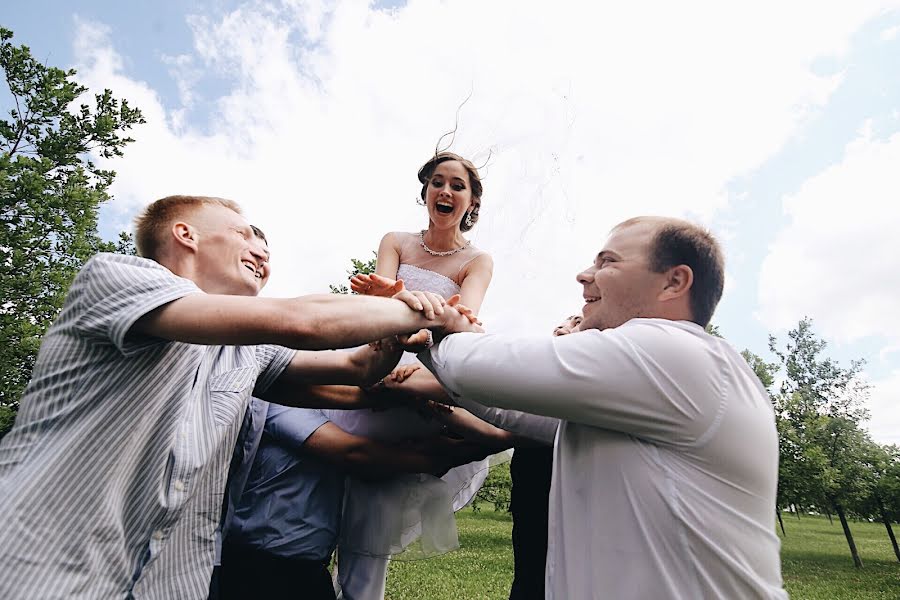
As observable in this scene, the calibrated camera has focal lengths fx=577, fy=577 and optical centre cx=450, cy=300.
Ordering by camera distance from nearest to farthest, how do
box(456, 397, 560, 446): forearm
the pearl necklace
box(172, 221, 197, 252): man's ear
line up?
1. box(172, 221, 197, 252): man's ear
2. box(456, 397, 560, 446): forearm
3. the pearl necklace

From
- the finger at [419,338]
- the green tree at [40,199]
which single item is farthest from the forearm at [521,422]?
the green tree at [40,199]

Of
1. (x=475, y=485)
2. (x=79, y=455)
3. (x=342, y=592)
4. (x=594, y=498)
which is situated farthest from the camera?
(x=475, y=485)

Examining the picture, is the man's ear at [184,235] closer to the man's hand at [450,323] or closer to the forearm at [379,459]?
the man's hand at [450,323]

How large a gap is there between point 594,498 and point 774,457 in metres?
0.75

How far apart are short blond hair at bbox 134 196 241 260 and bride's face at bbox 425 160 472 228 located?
216cm

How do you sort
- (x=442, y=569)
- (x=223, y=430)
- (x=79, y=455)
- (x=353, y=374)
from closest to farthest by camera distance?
(x=79, y=455) → (x=223, y=430) → (x=353, y=374) → (x=442, y=569)

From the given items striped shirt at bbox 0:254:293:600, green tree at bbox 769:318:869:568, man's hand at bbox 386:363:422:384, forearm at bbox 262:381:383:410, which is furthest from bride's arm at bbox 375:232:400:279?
green tree at bbox 769:318:869:568

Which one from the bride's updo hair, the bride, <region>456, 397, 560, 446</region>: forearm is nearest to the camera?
<region>456, 397, 560, 446</region>: forearm

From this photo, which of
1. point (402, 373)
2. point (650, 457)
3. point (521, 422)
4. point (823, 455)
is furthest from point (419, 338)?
point (823, 455)

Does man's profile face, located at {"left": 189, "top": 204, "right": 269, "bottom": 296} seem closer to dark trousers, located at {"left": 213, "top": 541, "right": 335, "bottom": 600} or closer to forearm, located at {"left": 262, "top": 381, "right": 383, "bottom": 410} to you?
forearm, located at {"left": 262, "top": 381, "right": 383, "bottom": 410}

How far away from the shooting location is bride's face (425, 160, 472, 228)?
16.2ft

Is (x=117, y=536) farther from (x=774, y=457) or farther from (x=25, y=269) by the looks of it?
(x=25, y=269)

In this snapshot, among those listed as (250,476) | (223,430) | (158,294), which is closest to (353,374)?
(223,430)

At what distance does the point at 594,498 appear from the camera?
2.23 m
